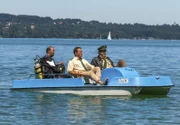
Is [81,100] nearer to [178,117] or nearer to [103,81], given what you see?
[103,81]

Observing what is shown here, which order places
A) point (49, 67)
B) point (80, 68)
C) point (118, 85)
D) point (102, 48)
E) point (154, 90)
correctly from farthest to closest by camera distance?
point (49, 67)
point (80, 68)
point (102, 48)
point (154, 90)
point (118, 85)

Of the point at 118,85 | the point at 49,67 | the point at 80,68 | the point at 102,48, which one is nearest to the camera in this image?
the point at 118,85

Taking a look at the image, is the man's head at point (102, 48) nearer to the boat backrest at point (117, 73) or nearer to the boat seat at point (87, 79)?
the boat backrest at point (117, 73)

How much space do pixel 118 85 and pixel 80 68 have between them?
1330mm

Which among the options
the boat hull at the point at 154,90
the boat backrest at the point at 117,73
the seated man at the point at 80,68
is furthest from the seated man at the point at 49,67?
the boat hull at the point at 154,90

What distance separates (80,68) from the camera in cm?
2034

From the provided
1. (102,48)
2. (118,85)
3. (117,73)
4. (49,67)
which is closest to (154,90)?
(118,85)

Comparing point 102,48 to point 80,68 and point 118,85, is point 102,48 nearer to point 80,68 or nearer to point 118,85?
point 80,68

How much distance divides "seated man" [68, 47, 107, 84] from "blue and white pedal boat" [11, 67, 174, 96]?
0.73 ft

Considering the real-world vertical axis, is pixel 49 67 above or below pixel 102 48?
below

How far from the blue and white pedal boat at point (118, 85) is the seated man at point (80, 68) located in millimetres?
223

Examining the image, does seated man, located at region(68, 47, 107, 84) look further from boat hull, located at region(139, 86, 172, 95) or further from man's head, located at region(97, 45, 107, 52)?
boat hull, located at region(139, 86, 172, 95)

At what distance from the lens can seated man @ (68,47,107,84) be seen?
65.2 ft

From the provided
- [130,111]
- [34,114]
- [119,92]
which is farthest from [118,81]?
[34,114]
